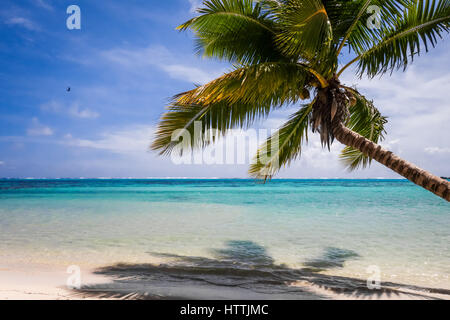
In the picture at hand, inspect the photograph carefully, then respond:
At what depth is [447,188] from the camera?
3221 millimetres

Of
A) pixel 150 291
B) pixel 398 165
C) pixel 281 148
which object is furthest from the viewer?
pixel 281 148

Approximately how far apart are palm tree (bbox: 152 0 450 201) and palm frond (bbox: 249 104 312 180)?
0.42 m

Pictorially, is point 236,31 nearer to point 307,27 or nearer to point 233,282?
point 307,27

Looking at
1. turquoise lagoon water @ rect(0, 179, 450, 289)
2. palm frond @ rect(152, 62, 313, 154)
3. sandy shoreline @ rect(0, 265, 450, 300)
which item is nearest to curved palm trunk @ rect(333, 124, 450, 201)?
palm frond @ rect(152, 62, 313, 154)

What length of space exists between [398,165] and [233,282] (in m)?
3.04

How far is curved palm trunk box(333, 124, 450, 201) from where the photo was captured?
130 inches

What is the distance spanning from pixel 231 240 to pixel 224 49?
4.80 metres

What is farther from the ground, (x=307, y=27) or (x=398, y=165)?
(x=307, y=27)

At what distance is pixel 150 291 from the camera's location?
3.93m

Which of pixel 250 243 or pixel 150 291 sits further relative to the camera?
pixel 250 243

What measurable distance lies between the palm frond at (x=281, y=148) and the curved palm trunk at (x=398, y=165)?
52.2 inches

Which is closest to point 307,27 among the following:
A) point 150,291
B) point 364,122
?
point 364,122

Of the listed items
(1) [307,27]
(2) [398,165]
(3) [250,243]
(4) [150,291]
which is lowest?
(3) [250,243]

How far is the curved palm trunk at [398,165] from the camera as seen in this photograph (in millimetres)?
3309
